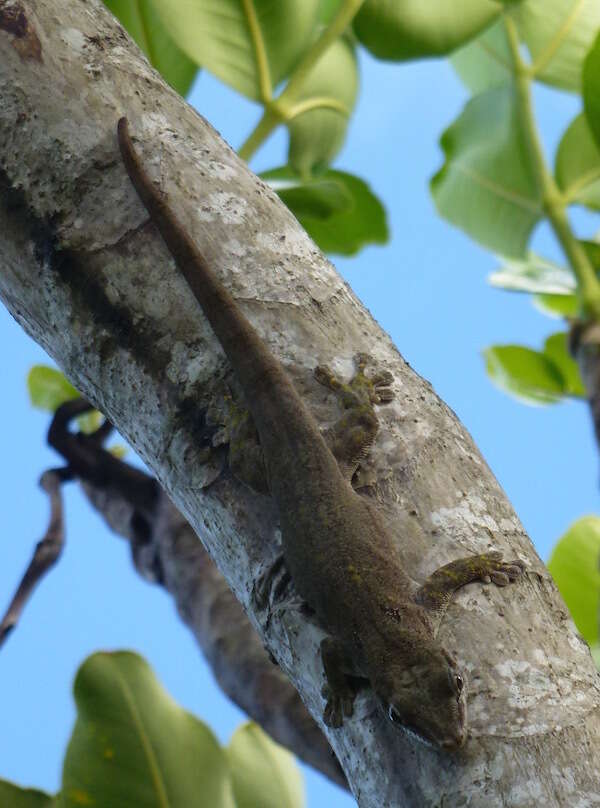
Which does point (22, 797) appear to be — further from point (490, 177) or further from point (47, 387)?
point (490, 177)

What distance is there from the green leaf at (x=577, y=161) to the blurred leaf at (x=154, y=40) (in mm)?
1331

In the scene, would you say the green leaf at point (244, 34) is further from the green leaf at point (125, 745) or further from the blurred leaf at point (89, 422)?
the green leaf at point (125, 745)

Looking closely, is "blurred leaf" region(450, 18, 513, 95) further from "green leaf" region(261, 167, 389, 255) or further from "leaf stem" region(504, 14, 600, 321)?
"green leaf" region(261, 167, 389, 255)

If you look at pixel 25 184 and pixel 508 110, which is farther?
pixel 508 110

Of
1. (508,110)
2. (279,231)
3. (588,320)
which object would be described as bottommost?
(279,231)

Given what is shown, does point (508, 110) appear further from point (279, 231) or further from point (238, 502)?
point (238, 502)

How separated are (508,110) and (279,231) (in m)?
1.93

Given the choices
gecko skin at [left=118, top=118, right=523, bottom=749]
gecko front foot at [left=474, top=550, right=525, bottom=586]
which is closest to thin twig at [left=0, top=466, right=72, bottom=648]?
gecko skin at [left=118, top=118, right=523, bottom=749]

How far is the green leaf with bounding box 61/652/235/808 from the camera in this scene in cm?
226

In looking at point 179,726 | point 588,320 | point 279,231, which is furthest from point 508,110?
point 179,726

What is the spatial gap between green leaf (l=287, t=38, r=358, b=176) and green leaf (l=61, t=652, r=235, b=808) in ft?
5.54

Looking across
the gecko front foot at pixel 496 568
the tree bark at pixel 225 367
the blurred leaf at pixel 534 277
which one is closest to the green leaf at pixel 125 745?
the tree bark at pixel 225 367

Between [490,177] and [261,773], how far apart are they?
2.23 m

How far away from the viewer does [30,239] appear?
1625mm
